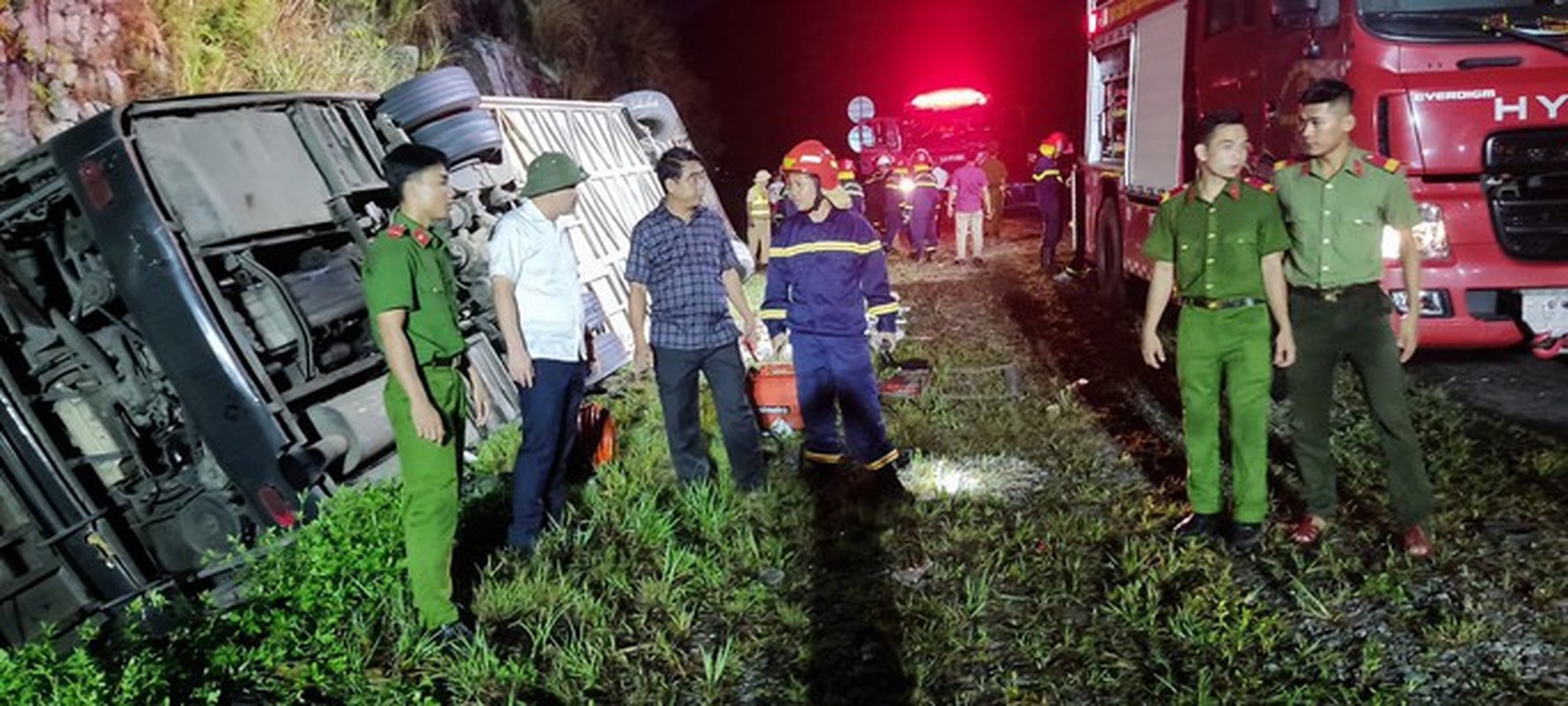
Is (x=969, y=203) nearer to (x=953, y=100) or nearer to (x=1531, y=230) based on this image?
(x=953, y=100)

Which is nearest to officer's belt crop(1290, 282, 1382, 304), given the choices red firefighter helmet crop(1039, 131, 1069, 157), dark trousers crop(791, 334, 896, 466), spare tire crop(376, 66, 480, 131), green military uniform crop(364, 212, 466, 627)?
dark trousers crop(791, 334, 896, 466)

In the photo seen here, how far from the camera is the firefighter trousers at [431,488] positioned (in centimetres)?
345

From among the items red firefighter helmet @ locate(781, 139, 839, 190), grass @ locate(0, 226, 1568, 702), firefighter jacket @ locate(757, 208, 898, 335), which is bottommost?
grass @ locate(0, 226, 1568, 702)

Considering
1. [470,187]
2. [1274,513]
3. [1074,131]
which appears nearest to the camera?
[1274,513]

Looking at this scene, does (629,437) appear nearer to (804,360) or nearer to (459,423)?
(804,360)

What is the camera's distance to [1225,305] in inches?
153

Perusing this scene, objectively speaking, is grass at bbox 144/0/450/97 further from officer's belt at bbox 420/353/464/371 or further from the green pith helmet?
officer's belt at bbox 420/353/464/371

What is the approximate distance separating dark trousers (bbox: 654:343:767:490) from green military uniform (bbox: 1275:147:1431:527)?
240 centimetres

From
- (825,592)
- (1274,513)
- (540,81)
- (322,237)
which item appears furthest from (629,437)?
(540,81)

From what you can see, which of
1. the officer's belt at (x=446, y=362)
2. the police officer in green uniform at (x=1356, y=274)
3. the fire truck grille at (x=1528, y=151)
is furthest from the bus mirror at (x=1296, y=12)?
the officer's belt at (x=446, y=362)

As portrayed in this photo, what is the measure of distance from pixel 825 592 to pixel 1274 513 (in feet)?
6.55

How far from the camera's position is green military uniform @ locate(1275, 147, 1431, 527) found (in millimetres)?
3850

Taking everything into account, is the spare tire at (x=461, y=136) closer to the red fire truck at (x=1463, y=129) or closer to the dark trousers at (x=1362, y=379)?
the red fire truck at (x=1463, y=129)

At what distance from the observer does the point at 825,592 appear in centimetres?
401
